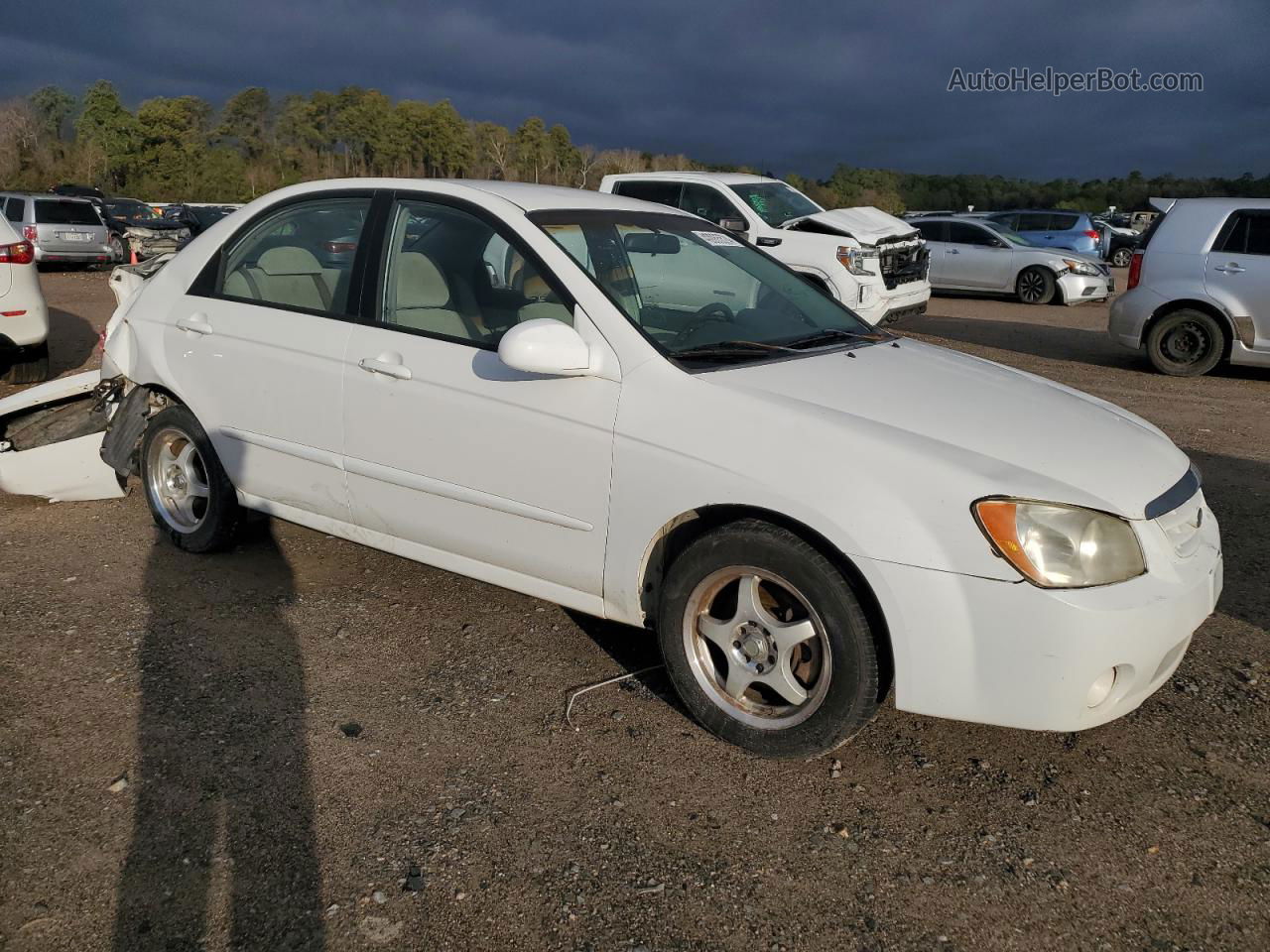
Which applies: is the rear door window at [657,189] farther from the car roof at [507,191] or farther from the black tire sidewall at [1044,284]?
the black tire sidewall at [1044,284]

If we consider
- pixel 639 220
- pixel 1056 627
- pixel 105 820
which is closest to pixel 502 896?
pixel 105 820

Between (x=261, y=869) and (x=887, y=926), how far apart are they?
1.58 meters

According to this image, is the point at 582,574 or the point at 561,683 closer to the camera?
the point at 582,574

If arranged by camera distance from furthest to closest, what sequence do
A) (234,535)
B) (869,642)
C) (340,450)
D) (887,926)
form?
(234,535), (340,450), (869,642), (887,926)

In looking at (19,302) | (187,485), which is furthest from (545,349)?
(19,302)

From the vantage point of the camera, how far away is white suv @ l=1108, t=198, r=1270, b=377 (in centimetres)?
1009

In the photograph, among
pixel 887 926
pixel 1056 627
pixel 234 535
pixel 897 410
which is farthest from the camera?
pixel 234 535

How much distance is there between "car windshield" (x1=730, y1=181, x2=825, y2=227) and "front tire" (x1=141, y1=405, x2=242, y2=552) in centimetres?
848

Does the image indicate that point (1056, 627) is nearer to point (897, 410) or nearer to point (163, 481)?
point (897, 410)

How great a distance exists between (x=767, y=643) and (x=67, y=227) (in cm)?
2425

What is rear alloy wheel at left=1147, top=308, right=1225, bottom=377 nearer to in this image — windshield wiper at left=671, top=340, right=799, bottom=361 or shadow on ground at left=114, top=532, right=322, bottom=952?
windshield wiper at left=671, top=340, right=799, bottom=361

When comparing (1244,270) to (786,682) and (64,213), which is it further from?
(64,213)

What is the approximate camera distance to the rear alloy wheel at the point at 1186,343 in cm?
1045

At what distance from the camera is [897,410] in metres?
3.25
